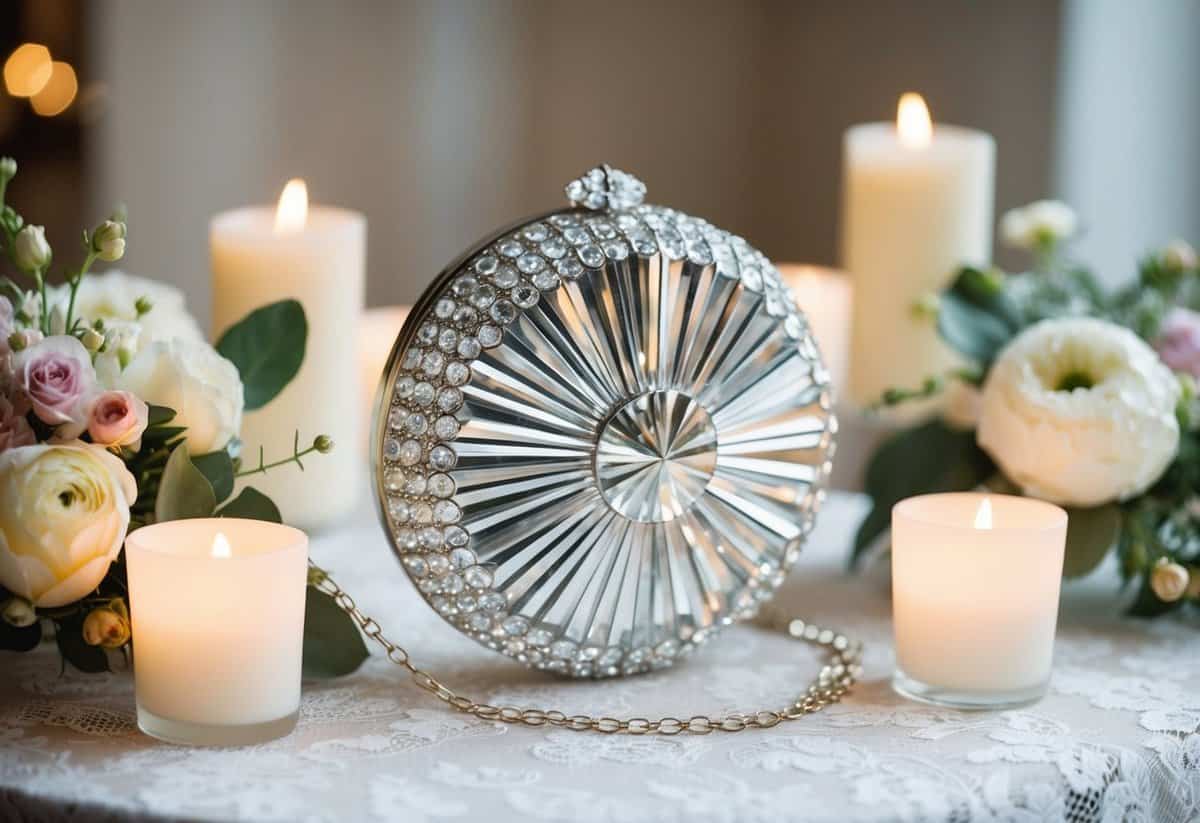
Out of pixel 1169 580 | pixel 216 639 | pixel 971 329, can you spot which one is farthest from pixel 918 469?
pixel 216 639

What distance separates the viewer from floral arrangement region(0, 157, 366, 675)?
2.35 ft

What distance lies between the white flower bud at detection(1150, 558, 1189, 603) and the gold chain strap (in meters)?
0.21

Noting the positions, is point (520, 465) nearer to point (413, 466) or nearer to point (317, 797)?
point (413, 466)

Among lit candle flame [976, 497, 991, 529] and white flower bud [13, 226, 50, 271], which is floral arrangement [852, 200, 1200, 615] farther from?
white flower bud [13, 226, 50, 271]

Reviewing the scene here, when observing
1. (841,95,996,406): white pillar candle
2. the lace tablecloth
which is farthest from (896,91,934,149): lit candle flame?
the lace tablecloth

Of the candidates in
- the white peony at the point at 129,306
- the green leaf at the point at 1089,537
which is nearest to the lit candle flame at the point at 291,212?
the white peony at the point at 129,306

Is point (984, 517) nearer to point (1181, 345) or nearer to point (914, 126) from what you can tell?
point (1181, 345)

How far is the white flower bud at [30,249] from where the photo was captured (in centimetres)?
74

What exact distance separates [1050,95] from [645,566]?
144 cm

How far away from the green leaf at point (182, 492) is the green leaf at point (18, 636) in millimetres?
89

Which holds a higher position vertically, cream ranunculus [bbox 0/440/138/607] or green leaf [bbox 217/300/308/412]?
green leaf [bbox 217/300/308/412]

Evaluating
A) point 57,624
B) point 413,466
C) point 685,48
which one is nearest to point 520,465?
point 413,466

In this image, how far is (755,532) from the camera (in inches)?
34.0

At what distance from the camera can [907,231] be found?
1244 mm
